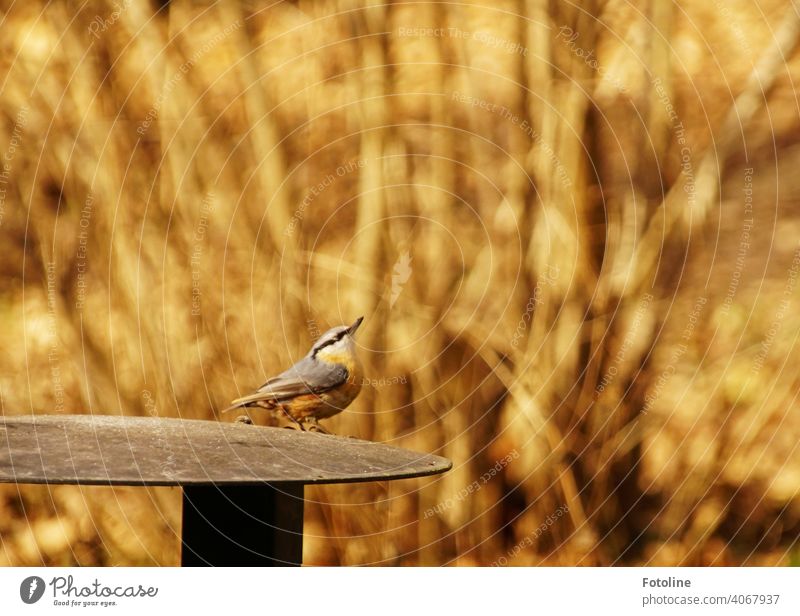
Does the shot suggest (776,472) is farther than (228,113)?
No

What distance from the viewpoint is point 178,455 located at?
4.23 ft

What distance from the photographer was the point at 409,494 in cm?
214

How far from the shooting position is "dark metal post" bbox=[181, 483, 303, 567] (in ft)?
4.47

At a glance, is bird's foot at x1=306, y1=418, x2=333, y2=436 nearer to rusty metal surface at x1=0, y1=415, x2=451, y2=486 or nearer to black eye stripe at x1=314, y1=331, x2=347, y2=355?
black eye stripe at x1=314, y1=331, x2=347, y2=355

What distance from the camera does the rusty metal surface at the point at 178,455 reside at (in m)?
1.19

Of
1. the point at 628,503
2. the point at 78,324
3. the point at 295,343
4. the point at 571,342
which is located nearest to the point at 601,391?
the point at 571,342

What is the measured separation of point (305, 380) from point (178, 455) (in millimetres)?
521

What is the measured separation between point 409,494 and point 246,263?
2.01 feet

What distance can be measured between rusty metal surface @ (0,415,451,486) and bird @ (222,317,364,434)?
252 mm

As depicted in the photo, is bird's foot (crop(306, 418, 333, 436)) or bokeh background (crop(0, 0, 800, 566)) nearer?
bird's foot (crop(306, 418, 333, 436))

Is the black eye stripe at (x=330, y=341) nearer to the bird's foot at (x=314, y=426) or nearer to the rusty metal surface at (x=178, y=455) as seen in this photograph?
the bird's foot at (x=314, y=426)

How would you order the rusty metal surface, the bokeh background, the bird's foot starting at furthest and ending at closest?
the bokeh background
the bird's foot
the rusty metal surface

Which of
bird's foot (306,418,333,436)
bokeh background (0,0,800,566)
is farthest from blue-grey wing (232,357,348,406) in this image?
bokeh background (0,0,800,566)

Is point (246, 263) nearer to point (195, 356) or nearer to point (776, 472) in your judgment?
point (195, 356)
